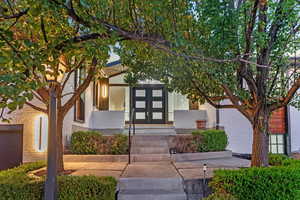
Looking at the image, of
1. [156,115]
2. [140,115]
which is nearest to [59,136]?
[140,115]

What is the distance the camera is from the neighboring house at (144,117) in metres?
6.54

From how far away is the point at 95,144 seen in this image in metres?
7.53

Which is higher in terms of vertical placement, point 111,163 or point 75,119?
point 75,119

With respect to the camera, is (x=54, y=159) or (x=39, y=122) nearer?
(x=54, y=159)

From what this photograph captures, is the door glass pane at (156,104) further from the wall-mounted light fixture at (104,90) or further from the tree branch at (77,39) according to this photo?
the tree branch at (77,39)

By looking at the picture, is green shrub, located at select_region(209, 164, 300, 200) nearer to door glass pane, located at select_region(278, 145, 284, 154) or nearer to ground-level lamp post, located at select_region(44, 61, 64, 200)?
ground-level lamp post, located at select_region(44, 61, 64, 200)

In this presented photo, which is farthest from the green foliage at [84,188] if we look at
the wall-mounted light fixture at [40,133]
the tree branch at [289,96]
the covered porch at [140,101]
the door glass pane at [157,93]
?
the door glass pane at [157,93]

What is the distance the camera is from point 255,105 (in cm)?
456

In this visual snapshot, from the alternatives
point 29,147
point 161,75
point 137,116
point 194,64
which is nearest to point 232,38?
point 194,64

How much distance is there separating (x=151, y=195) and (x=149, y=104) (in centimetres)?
A: 919

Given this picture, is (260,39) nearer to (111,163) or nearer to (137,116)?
(111,163)

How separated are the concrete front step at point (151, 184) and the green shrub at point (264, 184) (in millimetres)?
982

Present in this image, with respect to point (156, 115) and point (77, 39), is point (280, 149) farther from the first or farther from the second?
point (77, 39)

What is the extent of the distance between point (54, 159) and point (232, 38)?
3.40 meters
